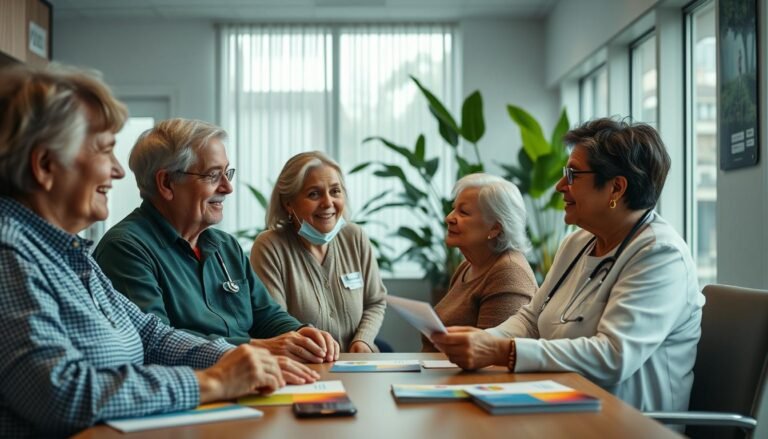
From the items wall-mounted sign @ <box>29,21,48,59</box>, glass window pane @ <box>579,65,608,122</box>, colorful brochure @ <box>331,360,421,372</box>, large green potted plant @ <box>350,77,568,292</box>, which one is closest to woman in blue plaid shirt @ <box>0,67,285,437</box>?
colorful brochure @ <box>331,360,421,372</box>

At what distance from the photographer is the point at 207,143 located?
98.2 inches

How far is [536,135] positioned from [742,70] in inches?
84.8

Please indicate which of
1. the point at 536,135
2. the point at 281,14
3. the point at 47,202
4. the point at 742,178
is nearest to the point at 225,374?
the point at 47,202

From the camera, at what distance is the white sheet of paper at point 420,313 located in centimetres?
186

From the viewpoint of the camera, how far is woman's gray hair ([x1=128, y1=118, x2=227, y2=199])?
2.45m

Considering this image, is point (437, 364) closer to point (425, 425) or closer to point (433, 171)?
point (425, 425)

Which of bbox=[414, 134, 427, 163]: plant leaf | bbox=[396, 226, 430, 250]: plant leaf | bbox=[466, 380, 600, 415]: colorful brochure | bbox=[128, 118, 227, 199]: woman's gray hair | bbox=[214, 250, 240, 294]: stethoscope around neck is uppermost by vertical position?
→ bbox=[414, 134, 427, 163]: plant leaf

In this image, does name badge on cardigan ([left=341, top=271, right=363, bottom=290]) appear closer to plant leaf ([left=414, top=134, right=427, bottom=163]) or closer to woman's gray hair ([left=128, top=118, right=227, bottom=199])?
woman's gray hair ([left=128, top=118, right=227, bottom=199])

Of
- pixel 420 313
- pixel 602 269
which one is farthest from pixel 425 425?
pixel 602 269

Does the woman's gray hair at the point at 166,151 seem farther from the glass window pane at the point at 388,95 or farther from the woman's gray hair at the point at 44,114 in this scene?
the glass window pane at the point at 388,95

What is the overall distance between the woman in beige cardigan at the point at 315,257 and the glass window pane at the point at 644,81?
86.9 inches

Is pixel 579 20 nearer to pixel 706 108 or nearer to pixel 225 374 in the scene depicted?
pixel 706 108

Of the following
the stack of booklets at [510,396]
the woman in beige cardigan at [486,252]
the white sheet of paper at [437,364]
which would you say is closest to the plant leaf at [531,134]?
the woman in beige cardigan at [486,252]

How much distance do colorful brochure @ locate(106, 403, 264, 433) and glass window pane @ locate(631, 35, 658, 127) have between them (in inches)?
148
